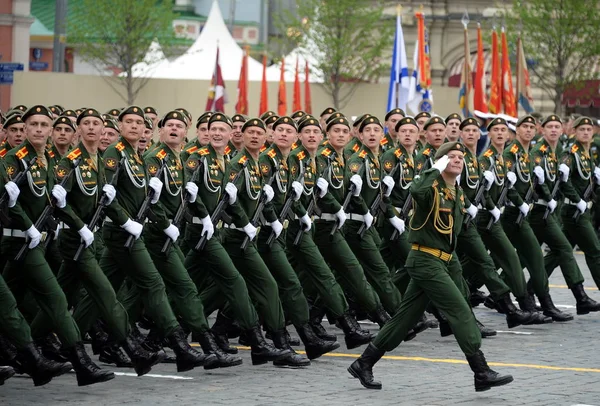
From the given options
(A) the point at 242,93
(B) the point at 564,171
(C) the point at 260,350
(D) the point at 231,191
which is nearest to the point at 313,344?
(C) the point at 260,350

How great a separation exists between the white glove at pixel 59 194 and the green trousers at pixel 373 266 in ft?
11.1

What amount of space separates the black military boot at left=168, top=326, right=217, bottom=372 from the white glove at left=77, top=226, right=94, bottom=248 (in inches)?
35.8

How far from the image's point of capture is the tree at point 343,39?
132 feet

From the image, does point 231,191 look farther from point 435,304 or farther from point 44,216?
point 435,304

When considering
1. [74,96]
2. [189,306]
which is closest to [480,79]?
[74,96]

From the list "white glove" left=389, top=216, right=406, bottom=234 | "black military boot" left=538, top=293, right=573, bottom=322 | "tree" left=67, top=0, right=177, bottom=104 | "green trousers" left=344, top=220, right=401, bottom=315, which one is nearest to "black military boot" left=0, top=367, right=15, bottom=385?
"green trousers" left=344, top=220, right=401, bottom=315

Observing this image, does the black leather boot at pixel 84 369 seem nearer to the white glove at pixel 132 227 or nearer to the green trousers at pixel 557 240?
the white glove at pixel 132 227

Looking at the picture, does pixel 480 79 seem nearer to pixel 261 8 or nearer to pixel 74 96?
pixel 74 96

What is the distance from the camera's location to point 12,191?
10.1m

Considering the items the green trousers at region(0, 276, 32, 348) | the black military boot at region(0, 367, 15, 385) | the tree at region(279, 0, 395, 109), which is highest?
the tree at region(279, 0, 395, 109)

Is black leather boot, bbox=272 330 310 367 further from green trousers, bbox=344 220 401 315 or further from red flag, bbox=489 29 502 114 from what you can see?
red flag, bbox=489 29 502 114

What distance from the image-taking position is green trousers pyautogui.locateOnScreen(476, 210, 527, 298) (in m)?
13.9

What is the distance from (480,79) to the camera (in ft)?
90.6

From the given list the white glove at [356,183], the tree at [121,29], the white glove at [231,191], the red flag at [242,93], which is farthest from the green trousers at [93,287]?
the tree at [121,29]
